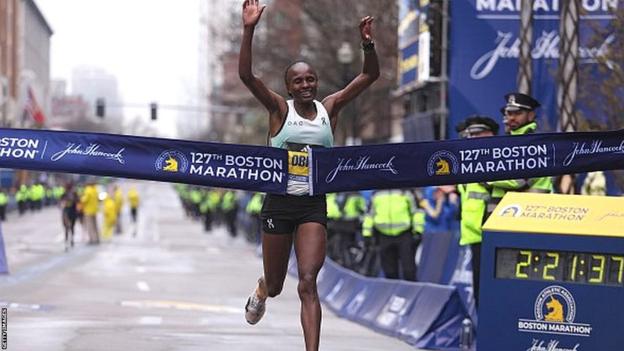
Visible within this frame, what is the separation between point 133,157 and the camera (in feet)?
29.9

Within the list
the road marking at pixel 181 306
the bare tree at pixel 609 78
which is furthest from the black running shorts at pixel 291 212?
the bare tree at pixel 609 78

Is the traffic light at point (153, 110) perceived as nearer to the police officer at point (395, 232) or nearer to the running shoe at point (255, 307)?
the police officer at point (395, 232)

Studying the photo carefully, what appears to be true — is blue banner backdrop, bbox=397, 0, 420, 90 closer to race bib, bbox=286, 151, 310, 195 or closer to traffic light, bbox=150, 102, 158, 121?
race bib, bbox=286, 151, 310, 195

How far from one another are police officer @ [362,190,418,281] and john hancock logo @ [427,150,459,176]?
10.5m

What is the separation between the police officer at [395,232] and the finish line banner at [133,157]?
35.7ft

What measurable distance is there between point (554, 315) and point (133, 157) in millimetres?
2948

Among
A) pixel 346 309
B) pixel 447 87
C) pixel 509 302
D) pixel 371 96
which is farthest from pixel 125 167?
pixel 371 96

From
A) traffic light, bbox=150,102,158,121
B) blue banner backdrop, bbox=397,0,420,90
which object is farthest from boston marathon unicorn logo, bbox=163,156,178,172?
traffic light, bbox=150,102,158,121

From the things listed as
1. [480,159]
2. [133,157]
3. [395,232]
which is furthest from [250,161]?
[395,232]

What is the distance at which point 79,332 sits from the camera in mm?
12484

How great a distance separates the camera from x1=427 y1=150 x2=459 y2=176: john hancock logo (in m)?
9.27

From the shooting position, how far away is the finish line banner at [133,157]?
29.8ft

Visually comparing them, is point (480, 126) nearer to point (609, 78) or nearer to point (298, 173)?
point (298, 173)

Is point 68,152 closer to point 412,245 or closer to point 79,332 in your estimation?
point 79,332
